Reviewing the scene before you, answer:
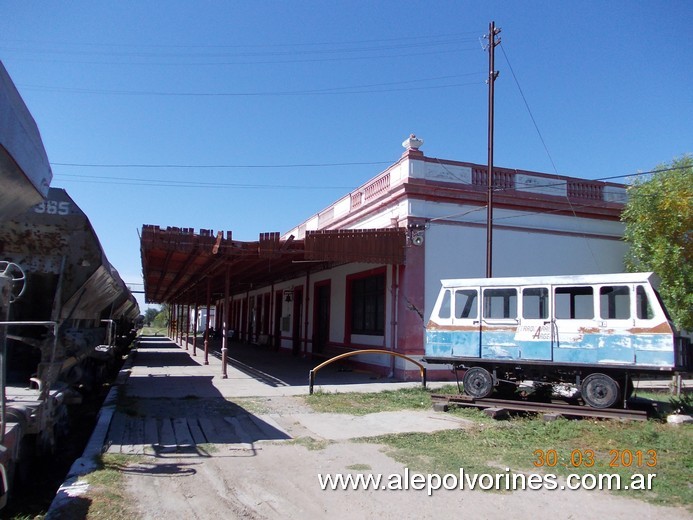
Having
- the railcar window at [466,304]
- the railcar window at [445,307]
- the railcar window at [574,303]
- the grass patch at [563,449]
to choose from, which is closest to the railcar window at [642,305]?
the railcar window at [574,303]

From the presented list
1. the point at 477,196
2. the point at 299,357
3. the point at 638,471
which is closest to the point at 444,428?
the point at 638,471

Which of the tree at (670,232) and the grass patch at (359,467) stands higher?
the tree at (670,232)

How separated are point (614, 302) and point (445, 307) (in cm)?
316

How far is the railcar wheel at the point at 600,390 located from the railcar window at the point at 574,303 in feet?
3.47

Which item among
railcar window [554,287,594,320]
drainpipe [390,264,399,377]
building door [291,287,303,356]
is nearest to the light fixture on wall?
drainpipe [390,264,399,377]

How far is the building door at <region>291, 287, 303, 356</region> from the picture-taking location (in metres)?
24.3

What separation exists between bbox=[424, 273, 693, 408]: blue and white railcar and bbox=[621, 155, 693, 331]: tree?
5023mm

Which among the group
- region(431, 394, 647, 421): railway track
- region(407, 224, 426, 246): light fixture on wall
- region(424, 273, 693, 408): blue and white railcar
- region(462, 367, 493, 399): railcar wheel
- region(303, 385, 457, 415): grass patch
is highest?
region(407, 224, 426, 246): light fixture on wall

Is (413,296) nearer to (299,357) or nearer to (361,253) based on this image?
(361,253)

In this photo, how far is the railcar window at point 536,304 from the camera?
Answer: 9883mm

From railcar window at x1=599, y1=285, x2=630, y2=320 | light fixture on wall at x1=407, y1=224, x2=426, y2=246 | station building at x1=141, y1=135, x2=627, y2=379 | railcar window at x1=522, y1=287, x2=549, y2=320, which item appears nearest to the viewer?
railcar window at x1=599, y1=285, x2=630, y2=320

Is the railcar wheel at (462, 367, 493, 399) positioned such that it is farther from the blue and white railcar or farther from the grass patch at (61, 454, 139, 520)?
the grass patch at (61, 454, 139, 520)

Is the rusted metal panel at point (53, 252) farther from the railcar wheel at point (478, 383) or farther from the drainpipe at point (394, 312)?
the drainpipe at point (394, 312)

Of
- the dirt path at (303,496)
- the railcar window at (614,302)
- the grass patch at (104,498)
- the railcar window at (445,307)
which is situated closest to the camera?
the grass patch at (104,498)
